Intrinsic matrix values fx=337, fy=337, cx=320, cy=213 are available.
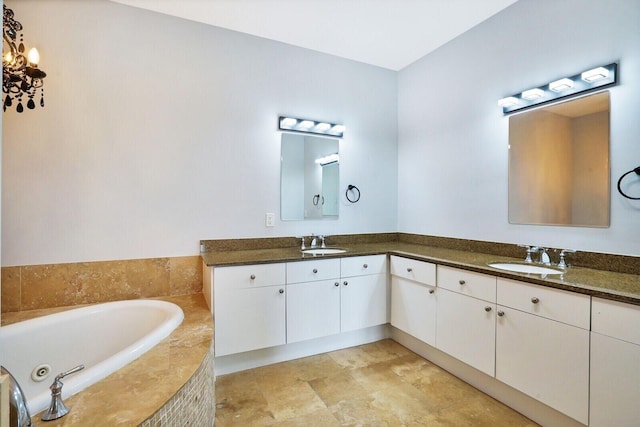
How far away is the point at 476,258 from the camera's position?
2.44 m

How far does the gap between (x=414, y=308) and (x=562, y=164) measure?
4.67 ft

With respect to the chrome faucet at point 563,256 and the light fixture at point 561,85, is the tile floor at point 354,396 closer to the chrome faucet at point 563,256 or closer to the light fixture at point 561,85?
the chrome faucet at point 563,256

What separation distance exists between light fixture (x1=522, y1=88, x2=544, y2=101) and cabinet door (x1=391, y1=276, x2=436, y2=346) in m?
1.49

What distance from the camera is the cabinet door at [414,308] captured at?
8.19 ft

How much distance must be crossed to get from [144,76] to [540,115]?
2.84 metres

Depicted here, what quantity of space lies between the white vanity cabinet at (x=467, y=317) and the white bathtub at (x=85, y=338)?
1.78 m

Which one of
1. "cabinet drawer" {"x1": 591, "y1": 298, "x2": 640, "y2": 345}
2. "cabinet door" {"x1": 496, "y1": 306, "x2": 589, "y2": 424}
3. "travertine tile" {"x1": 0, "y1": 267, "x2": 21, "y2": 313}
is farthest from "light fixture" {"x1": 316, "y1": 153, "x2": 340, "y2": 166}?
"travertine tile" {"x1": 0, "y1": 267, "x2": 21, "y2": 313}

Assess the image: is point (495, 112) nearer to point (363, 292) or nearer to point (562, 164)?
point (562, 164)

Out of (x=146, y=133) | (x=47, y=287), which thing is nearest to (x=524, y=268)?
(x=146, y=133)

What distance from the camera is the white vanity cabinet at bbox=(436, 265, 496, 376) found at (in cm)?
207

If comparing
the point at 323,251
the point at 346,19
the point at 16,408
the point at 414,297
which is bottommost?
the point at 414,297

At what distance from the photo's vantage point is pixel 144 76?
2490mm

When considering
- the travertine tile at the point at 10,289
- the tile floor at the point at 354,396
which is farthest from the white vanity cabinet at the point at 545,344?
the travertine tile at the point at 10,289

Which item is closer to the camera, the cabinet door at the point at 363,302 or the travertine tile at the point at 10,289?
the travertine tile at the point at 10,289
